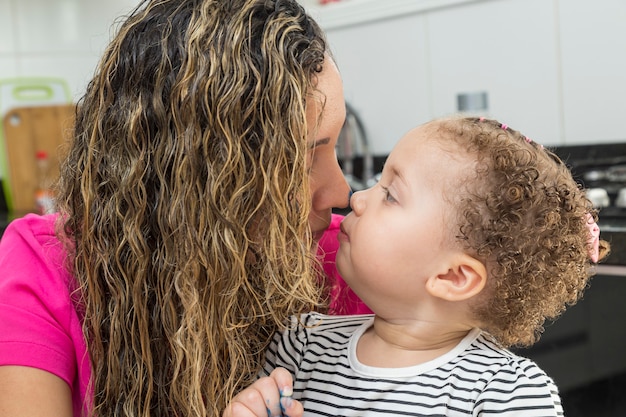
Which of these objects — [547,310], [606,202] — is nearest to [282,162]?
[547,310]

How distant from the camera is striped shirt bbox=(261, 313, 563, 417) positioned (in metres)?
1.04

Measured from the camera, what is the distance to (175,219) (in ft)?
3.66

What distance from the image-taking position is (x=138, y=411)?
1.17m

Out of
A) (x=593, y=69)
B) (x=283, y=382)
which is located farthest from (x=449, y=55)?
(x=283, y=382)

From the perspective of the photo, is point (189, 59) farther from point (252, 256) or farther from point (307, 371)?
point (307, 371)

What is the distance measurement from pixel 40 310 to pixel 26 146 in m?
2.34

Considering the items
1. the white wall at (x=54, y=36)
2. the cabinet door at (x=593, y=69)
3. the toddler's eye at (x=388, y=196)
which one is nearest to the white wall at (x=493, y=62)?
the cabinet door at (x=593, y=69)

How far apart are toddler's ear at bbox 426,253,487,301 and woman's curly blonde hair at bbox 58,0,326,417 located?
0.57 feet

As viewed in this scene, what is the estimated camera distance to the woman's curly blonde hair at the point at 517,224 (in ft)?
3.57

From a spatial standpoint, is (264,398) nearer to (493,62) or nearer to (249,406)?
(249,406)

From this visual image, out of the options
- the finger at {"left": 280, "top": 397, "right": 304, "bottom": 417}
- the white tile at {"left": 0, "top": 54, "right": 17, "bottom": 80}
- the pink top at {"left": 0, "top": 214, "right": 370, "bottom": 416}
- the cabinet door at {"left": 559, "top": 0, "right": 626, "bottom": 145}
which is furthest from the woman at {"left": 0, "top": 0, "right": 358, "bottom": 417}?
the white tile at {"left": 0, "top": 54, "right": 17, "bottom": 80}

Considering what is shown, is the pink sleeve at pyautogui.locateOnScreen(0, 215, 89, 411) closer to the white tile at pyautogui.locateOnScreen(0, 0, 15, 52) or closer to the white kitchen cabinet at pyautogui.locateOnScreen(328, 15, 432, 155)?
the white kitchen cabinet at pyautogui.locateOnScreen(328, 15, 432, 155)

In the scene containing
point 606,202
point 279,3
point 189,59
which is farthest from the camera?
point 606,202

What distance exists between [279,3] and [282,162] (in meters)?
0.23
